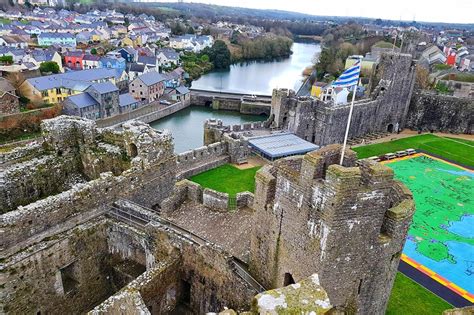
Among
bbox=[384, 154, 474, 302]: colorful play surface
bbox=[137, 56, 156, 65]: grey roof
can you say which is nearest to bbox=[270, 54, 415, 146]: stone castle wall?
bbox=[384, 154, 474, 302]: colorful play surface

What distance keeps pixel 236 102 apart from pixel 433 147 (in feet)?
109

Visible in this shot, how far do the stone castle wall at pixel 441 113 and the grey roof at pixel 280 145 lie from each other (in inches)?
701

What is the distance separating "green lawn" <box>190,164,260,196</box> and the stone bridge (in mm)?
31383

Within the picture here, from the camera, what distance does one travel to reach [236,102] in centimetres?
6194

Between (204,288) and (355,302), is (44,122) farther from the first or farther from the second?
(355,302)

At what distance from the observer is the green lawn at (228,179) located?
85.7 feet

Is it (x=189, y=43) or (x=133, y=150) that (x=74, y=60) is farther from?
(x=133, y=150)

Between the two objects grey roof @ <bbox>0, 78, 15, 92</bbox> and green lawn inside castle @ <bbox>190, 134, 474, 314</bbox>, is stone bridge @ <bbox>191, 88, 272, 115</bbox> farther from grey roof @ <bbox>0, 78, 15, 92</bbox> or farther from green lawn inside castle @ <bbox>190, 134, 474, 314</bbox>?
grey roof @ <bbox>0, 78, 15, 92</bbox>

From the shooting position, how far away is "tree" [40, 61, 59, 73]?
207ft

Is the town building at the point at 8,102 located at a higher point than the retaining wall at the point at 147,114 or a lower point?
higher

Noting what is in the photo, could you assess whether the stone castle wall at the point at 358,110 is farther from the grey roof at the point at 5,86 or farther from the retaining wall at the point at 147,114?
the grey roof at the point at 5,86

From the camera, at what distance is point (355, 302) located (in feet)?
30.5

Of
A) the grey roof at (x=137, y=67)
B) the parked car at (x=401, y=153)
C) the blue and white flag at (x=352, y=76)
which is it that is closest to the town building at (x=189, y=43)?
the grey roof at (x=137, y=67)

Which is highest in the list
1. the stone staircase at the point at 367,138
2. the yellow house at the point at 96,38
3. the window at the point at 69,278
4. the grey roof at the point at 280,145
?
the window at the point at 69,278
